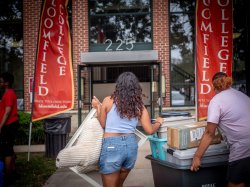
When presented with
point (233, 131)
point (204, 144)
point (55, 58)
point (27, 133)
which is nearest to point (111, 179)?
point (204, 144)

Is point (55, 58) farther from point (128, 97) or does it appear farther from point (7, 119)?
point (128, 97)

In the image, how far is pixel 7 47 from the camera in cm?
1248

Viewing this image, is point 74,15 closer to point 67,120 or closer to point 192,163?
point 67,120

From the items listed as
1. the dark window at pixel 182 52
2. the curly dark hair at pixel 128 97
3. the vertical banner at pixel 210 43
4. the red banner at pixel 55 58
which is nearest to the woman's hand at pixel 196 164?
the curly dark hair at pixel 128 97

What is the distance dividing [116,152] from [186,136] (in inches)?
30.2

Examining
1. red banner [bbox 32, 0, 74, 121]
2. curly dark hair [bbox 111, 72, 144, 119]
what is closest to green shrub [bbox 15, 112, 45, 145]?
red banner [bbox 32, 0, 74, 121]

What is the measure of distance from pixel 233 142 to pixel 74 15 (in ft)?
31.9

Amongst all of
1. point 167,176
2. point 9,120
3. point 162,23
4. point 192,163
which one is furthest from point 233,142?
point 162,23

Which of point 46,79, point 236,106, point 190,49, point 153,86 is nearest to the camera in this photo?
point 236,106

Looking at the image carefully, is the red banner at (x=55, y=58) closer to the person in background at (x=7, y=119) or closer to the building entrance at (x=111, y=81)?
the person in background at (x=7, y=119)

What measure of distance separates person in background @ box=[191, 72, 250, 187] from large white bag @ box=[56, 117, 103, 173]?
999 millimetres

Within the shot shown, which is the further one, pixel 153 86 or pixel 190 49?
pixel 190 49

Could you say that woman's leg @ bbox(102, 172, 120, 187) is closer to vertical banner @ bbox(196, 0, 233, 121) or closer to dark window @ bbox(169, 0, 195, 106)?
vertical banner @ bbox(196, 0, 233, 121)

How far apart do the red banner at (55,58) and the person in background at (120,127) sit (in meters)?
3.93
